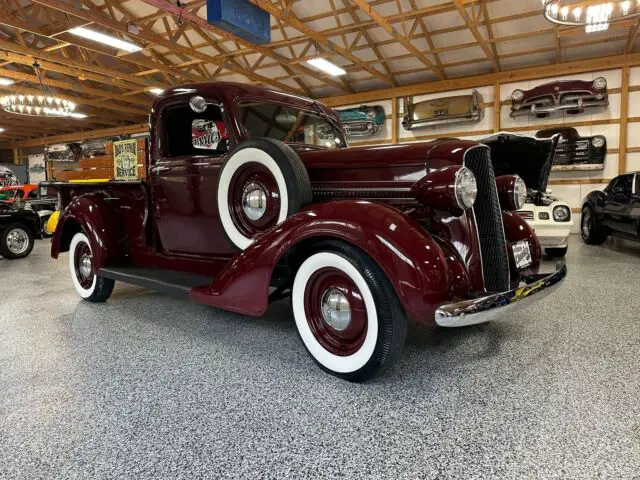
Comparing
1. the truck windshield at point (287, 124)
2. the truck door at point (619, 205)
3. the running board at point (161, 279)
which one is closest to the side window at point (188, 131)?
the truck windshield at point (287, 124)

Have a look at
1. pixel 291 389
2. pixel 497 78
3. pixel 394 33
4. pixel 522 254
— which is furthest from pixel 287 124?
pixel 497 78

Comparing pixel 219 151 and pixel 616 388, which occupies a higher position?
pixel 219 151

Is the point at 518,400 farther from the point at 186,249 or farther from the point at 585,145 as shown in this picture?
the point at 585,145

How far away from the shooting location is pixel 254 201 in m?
2.67

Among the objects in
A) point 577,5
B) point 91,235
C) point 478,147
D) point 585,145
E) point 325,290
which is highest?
point 577,5

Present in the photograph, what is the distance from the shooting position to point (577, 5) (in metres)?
5.40

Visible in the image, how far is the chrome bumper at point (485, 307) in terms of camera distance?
1779 mm

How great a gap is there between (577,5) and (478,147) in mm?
4684

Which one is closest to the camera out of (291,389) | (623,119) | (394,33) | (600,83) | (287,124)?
(291,389)

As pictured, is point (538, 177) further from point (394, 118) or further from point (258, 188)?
point (394, 118)

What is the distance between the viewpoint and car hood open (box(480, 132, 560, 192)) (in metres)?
5.16

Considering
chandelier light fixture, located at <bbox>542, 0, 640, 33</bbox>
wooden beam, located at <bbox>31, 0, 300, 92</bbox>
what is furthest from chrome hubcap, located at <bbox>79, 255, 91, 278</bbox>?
chandelier light fixture, located at <bbox>542, 0, 640, 33</bbox>

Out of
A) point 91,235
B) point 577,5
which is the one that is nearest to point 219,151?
point 91,235

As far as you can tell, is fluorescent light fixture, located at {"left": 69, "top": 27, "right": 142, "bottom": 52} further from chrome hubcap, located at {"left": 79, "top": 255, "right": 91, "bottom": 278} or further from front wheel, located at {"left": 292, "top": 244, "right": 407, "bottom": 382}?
front wheel, located at {"left": 292, "top": 244, "right": 407, "bottom": 382}
